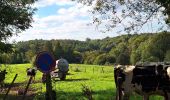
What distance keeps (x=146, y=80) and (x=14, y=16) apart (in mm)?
20073

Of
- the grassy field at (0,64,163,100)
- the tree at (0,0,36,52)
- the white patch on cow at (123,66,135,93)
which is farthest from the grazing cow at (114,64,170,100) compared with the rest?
the tree at (0,0,36,52)

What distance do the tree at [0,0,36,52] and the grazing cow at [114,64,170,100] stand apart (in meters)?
18.9

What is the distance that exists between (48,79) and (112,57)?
6108 inches

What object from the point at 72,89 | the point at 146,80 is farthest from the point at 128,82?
the point at 72,89

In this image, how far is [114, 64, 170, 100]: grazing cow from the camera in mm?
17370

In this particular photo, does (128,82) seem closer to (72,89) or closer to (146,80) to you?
(146,80)

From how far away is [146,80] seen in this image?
17750mm

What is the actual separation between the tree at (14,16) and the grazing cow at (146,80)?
18.9m

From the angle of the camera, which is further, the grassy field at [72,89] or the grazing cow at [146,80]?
the grassy field at [72,89]

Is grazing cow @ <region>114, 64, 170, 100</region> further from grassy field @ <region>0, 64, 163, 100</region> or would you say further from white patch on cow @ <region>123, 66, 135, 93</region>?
grassy field @ <region>0, 64, 163, 100</region>

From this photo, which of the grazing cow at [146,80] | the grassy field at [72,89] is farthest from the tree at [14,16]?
the grazing cow at [146,80]

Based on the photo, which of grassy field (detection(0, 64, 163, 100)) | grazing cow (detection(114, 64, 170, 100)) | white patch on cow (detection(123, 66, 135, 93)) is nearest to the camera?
grazing cow (detection(114, 64, 170, 100))

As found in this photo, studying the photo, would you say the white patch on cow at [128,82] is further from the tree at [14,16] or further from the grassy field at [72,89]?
the tree at [14,16]

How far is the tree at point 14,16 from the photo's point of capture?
35.2 metres
